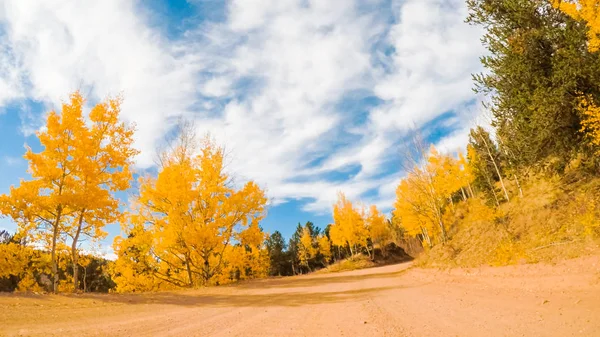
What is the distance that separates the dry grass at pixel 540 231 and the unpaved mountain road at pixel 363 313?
41.6 inches

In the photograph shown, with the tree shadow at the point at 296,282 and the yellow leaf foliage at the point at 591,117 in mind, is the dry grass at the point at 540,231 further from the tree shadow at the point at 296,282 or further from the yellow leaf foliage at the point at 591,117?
the tree shadow at the point at 296,282

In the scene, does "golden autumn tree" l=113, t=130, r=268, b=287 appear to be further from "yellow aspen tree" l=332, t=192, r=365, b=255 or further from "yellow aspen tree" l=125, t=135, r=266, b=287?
"yellow aspen tree" l=332, t=192, r=365, b=255

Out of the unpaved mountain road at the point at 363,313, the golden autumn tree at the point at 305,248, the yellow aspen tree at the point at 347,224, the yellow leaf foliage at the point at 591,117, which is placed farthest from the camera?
the golden autumn tree at the point at 305,248

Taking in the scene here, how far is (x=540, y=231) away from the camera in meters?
13.0

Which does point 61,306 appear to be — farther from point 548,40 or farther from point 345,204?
point 345,204

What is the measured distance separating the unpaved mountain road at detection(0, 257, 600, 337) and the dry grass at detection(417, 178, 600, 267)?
3.47ft

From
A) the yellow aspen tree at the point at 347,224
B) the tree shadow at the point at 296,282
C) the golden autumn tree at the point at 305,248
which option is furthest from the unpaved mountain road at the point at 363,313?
the golden autumn tree at the point at 305,248

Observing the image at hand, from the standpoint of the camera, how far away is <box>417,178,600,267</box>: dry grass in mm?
10422

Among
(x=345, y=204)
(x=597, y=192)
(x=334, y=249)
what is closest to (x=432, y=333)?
(x=597, y=192)

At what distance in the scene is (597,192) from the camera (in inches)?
455

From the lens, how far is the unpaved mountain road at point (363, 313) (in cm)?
609

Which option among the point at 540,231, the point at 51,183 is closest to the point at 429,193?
the point at 540,231

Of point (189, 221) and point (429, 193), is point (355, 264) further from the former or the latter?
point (189, 221)

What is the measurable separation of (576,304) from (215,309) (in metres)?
9.67
